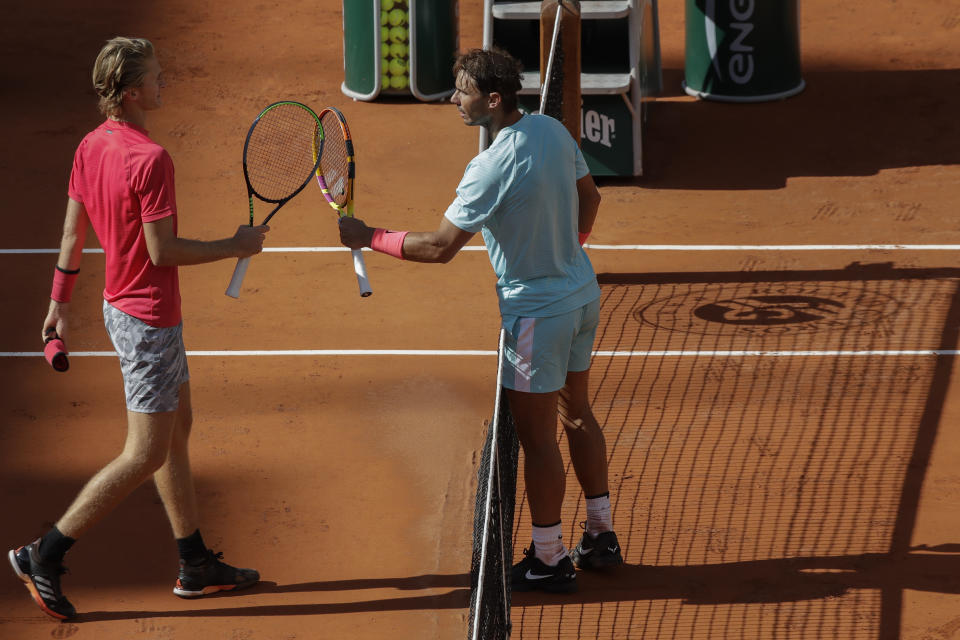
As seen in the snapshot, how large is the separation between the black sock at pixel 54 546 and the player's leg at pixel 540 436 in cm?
178

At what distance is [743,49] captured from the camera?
439 inches

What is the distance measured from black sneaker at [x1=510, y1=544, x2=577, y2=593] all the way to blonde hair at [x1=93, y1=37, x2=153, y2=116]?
241 cm

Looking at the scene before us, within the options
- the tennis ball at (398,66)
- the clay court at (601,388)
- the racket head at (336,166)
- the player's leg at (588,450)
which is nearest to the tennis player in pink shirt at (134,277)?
the clay court at (601,388)

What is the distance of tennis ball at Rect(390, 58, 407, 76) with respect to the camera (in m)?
11.6

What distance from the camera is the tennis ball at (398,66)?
11648 millimetres

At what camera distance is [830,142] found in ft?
34.5

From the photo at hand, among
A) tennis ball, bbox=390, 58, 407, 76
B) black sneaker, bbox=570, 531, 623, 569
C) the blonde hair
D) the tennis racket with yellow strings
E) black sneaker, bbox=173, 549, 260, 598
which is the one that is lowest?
black sneaker, bbox=173, 549, 260, 598

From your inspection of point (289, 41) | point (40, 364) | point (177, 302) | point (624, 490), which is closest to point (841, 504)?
point (624, 490)

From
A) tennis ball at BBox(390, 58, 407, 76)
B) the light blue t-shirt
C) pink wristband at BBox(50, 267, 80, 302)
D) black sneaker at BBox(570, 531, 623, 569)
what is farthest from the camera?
tennis ball at BBox(390, 58, 407, 76)

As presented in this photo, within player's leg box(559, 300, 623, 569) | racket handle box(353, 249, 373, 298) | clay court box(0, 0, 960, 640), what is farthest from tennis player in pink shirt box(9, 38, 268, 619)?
player's leg box(559, 300, 623, 569)

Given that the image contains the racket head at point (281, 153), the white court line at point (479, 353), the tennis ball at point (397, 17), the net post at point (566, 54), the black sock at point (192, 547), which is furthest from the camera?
the tennis ball at point (397, 17)

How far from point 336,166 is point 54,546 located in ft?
6.84

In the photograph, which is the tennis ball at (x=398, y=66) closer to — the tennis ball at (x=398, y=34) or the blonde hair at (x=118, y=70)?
the tennis ball at (x=398, y=34)

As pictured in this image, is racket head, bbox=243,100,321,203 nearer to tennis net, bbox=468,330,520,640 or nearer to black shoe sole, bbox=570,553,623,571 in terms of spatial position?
tennis net, bbox=468,330,520,640
